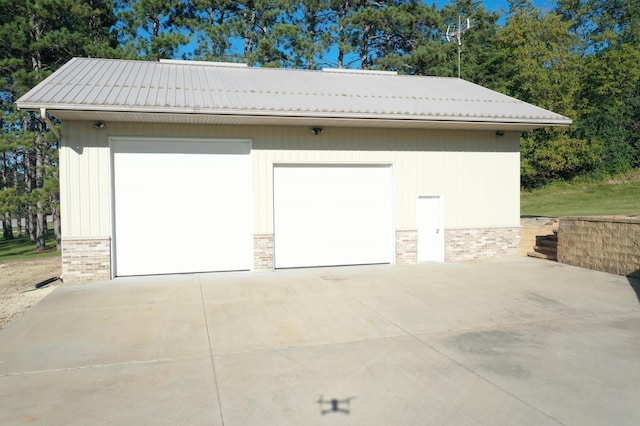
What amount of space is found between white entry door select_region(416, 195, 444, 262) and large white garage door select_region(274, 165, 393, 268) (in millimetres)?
839

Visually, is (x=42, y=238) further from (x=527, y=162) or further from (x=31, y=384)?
(x=527, y=162)

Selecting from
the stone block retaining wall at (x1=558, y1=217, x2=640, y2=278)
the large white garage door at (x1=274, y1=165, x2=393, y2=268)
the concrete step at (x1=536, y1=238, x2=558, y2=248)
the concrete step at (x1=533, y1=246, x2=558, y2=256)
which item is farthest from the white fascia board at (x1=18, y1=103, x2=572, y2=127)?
the concrete step at (x1=533, y1=246, x2=558, y2=256)

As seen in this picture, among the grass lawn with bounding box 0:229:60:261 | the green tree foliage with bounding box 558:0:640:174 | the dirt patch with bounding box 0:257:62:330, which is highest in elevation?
the green tree foliage with bounding box 558:0:640:174

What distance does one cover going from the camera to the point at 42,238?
71.1 ft

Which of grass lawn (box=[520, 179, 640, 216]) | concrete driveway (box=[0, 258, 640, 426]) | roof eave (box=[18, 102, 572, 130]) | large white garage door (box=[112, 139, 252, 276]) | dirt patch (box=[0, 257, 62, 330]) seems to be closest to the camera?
concrete driveway (box=[0, 258, 640, 426])

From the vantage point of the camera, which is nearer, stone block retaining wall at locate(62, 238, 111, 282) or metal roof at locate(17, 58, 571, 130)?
metal roof at locate(17, 58, 571, 130)

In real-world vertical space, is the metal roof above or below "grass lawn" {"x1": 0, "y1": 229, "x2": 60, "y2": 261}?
above

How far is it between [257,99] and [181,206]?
306 centimetres

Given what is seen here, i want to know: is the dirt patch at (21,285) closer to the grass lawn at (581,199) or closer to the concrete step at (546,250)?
the concrete step at (546,250)

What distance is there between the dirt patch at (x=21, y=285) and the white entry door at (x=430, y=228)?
8666 mm

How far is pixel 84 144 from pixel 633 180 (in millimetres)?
30453

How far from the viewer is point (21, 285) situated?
10344 mm

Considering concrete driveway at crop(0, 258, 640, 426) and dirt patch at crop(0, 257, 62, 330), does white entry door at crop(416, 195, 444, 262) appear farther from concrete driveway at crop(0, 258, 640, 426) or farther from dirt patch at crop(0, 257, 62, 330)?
dirt patch at crop(0, 257, 62, 330)

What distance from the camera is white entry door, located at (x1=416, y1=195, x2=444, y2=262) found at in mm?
11984
